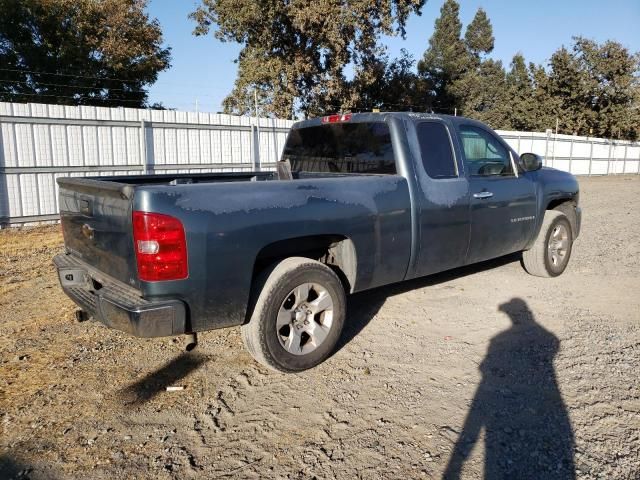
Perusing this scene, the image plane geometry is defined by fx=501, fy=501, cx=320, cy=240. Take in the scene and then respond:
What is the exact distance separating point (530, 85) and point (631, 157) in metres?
9.41

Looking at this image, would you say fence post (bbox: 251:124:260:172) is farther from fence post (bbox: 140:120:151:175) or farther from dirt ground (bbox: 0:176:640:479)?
dirt ground (bbox: 0:176:640:479)

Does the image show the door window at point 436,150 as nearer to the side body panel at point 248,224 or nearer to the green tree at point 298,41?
the side body panel at point 248,224

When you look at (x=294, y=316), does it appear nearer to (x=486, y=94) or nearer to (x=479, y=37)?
(x=486, y=94)

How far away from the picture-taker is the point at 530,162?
5500mm

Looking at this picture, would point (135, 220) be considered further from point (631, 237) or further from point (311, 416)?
point (631, 237)

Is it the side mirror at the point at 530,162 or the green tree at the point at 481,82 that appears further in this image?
the green tree at the point at 481,82

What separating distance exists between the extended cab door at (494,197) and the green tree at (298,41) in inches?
547

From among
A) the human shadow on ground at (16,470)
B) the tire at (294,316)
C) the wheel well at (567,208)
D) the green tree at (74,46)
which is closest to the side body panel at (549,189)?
the wheel well at (567,208)

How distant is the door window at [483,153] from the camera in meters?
4.94

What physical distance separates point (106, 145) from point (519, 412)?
33.3 ft

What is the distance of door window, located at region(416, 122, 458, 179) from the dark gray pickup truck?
14mm

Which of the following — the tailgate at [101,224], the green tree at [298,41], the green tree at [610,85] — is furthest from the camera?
the green tree at [610,85]

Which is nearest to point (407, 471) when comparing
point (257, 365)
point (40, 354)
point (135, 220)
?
point (257, 365)

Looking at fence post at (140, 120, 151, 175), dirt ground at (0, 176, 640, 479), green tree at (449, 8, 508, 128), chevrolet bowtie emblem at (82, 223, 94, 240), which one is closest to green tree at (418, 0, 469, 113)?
green tree at (449, 8, 508, 128)
